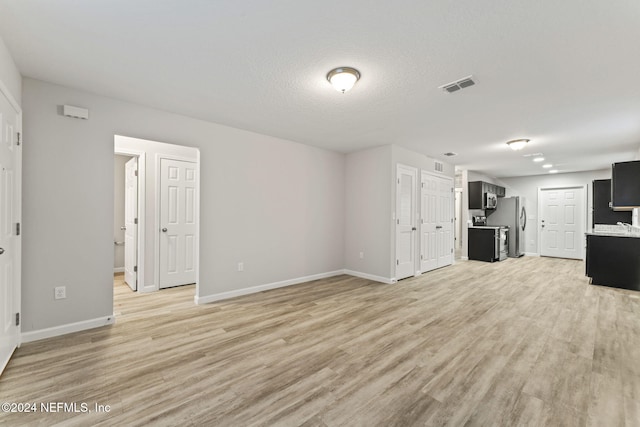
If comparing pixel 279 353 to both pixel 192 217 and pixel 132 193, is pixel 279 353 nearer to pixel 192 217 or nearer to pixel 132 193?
pixel 192 217

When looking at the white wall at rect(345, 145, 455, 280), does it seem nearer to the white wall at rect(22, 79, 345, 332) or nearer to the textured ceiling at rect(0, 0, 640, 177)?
the white wall at rect(22, 79, 345, 332)

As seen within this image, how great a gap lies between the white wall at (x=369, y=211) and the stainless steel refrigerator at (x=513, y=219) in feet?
17.2

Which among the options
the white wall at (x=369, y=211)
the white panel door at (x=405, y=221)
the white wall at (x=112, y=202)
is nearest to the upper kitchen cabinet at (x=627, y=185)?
the white panel door at (x=405, y=221)

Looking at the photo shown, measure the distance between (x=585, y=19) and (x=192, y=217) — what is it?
16.9 feet

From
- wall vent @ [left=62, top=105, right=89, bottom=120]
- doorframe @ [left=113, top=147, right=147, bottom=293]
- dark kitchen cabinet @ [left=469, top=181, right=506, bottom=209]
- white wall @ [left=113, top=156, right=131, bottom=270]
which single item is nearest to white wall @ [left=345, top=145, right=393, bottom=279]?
doorframe @ [left=113, top=147, right=147, bottom=293]

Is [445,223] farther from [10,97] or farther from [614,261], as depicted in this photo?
→ [10,97]

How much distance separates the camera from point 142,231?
4328 mm

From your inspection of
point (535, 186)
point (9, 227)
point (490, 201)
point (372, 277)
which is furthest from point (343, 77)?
point (535, 186)

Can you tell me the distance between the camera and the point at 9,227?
2.29 metres

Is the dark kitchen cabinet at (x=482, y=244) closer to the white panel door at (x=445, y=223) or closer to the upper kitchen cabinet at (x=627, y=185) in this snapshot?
the white panel door at (x=445, y=223)

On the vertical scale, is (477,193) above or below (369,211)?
above

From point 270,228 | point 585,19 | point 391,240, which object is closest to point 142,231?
point 270,228

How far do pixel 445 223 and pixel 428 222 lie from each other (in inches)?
32.8

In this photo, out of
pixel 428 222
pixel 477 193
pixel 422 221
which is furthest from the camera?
pixel 477 193
